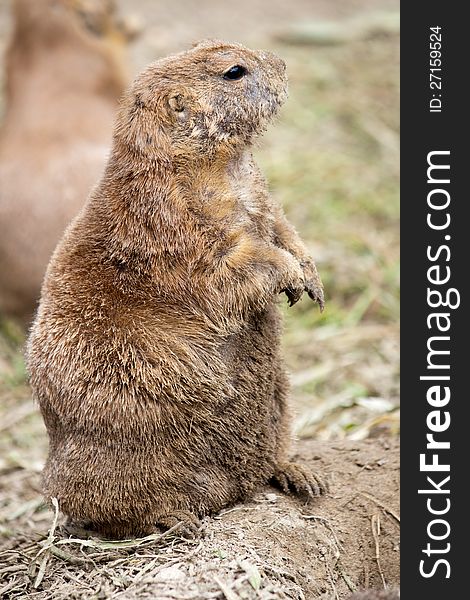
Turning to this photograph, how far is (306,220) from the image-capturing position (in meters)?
9.05

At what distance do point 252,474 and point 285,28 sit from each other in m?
9.75

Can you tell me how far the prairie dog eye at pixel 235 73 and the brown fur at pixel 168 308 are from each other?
0.10 ft

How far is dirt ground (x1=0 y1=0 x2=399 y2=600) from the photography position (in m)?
3.74

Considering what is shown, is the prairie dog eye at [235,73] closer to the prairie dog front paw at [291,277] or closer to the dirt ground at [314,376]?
the prairie dog front paw at [291,277]

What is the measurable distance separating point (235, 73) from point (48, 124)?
14.7 ft

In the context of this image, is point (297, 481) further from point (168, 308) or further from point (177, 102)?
point (177, 102)

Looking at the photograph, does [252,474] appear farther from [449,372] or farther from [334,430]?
[334,430]

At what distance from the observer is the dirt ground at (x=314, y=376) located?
3.74 metres

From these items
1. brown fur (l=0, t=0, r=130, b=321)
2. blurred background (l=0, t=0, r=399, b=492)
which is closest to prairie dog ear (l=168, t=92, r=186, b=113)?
blurred background (l=0, t=0, r=399, b=492)

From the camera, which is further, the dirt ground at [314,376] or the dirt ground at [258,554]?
the dirt ground at [314,376]

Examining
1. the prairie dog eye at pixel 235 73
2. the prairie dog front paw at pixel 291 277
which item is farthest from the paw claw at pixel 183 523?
the prairie dog eye at pixel 235 73

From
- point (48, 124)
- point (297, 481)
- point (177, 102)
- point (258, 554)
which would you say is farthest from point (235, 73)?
point (48, 124)

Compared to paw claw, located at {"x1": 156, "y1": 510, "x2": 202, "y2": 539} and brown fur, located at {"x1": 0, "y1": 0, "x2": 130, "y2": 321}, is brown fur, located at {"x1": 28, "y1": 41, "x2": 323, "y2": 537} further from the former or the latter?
brown fur, located at {"x1": 0, "y1": 0, "x2": 130, "y2": 321}

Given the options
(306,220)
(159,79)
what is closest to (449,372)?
(159,79)
